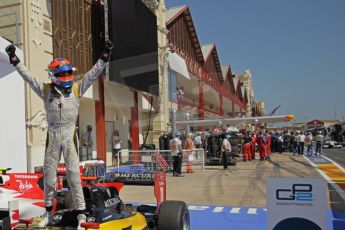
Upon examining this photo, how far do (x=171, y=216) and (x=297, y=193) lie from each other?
166cm

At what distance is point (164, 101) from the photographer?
24.6m

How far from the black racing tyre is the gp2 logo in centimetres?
145

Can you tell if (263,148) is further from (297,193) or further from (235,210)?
(297,193)

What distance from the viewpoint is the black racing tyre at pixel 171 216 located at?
499cm

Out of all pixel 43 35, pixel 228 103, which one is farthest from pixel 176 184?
pixel 228 103

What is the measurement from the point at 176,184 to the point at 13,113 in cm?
507

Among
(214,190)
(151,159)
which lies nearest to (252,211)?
(214,190)

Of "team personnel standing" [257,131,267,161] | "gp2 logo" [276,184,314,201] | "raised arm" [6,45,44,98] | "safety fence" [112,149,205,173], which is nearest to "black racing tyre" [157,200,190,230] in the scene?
"gp2 logo" [276,184,314,201]

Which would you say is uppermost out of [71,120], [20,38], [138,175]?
[20,38]

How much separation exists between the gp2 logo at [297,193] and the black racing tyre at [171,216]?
1451 millimetres

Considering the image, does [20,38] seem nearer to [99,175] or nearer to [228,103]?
[99,175]

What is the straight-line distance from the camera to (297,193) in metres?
3.94

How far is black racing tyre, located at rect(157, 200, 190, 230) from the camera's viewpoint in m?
4.99

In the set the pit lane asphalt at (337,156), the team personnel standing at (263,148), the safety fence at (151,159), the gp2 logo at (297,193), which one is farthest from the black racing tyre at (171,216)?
the team personnel standing at (263,148)
